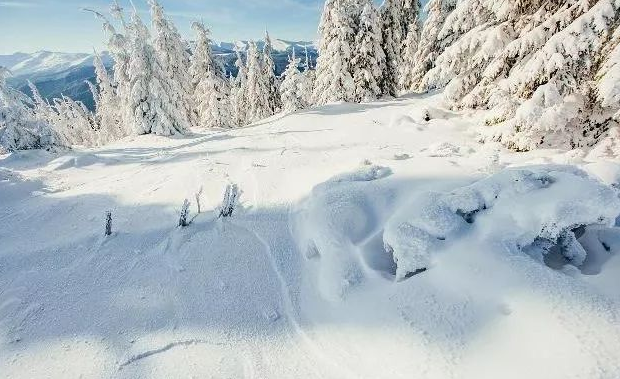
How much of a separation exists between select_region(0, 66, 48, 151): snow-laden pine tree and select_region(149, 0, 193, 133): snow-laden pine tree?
775 cm

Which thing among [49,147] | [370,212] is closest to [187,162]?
[370,212]

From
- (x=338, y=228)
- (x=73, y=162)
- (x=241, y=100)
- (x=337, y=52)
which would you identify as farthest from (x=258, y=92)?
(x=338, y=228)

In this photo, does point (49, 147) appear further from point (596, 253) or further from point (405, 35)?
point (405, 35)

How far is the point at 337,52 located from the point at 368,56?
1.95 meters

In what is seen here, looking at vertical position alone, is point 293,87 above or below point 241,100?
above

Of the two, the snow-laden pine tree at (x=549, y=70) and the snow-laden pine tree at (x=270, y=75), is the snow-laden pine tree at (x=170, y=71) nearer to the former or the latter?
the snow-laden pine tree at (x=270, y=75)

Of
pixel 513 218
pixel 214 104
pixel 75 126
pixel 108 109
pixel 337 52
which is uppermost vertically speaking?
pixel 337 52

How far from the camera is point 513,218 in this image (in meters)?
4.21

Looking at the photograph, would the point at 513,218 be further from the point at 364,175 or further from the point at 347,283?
the point at 364,175

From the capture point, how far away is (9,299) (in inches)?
189

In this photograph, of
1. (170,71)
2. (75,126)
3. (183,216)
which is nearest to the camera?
(183,216)

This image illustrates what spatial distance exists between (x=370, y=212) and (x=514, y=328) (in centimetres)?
247

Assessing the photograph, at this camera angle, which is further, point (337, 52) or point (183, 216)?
point (337, 52)

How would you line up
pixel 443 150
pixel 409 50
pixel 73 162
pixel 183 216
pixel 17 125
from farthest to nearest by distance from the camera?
pixel 409 50
pixel 17 125
pixel 73 162
pixel 443 150
pixel 183 216
